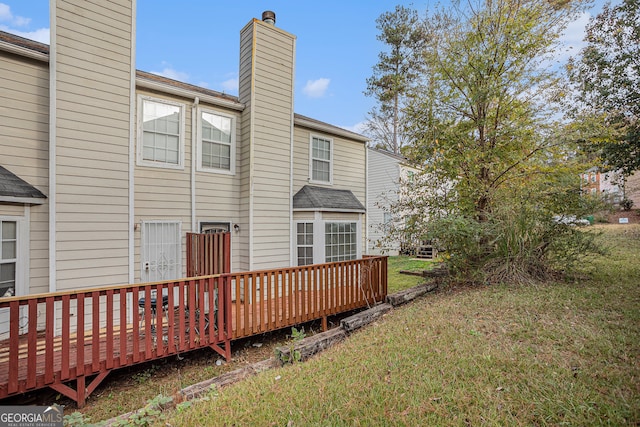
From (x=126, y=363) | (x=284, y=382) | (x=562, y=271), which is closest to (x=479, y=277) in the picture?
(x=562, y=271)

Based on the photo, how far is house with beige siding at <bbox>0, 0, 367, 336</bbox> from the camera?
499 cm

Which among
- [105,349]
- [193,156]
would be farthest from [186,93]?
[105,349]

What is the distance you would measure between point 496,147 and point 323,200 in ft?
14.1

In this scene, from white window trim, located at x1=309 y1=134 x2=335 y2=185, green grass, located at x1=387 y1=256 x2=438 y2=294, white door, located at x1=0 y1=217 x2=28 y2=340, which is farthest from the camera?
white window trim, located at x1=309 y1=134 x2=335 y2=185

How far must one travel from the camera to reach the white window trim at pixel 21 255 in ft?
15.8

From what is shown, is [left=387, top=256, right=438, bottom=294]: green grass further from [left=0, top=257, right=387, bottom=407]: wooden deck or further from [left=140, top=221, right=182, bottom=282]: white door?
[left=140, top=221, right=182, bottom=282]: white door

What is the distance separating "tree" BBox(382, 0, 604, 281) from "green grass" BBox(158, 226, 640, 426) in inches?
67.0

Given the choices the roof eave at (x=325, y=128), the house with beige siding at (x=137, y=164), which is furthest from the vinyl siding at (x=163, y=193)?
the roof eave at (x=325, y=128)

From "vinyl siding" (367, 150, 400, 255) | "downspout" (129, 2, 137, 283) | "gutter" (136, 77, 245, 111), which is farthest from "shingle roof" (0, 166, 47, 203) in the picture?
"vinyl siding" (367, 150, 400, 255)

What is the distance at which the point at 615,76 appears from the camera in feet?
28.0

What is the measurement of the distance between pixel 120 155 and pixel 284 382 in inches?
202

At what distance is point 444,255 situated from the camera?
666 centimetres

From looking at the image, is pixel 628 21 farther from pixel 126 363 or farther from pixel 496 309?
pixel 126 363

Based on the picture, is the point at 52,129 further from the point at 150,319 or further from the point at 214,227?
the point at 150,319
